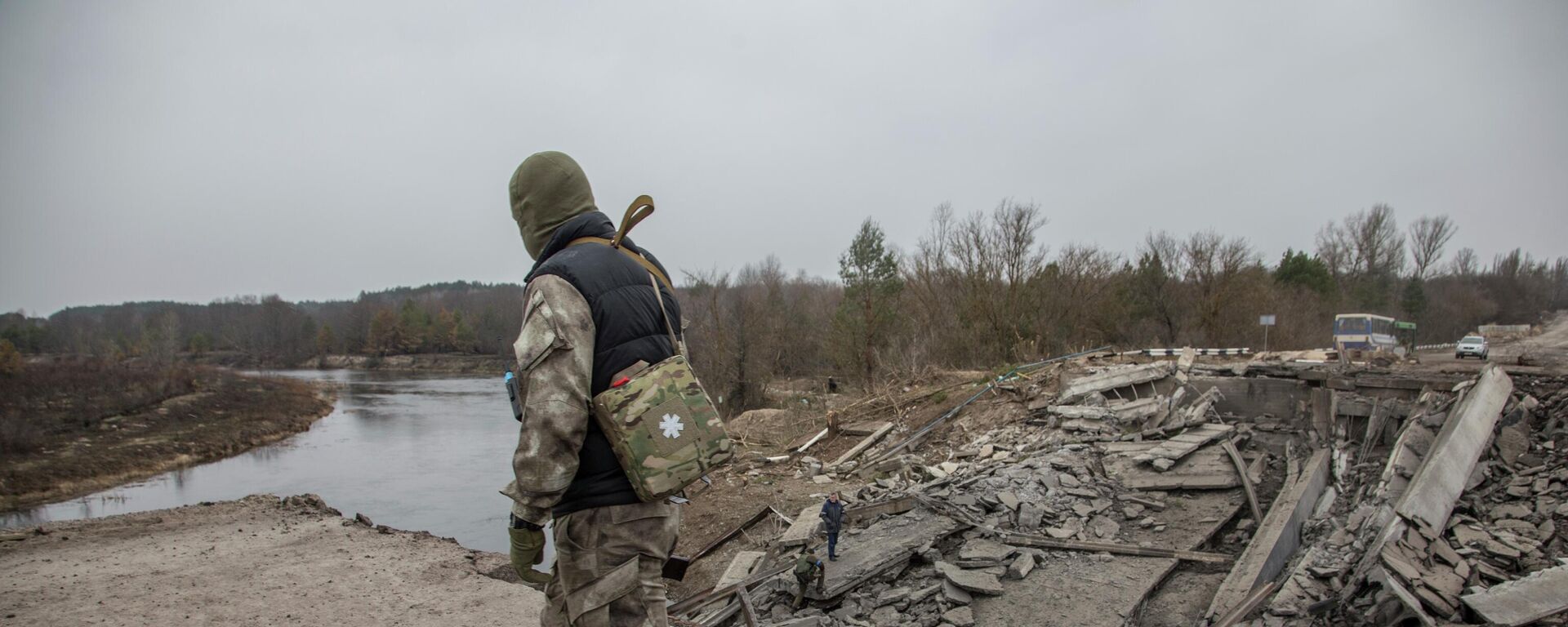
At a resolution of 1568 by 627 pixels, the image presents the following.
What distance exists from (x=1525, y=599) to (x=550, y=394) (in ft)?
14.0

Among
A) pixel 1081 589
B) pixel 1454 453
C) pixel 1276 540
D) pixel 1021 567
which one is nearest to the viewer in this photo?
pixel 1081 589

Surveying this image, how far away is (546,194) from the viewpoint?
6.85 ft

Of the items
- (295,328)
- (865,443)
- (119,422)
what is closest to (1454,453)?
(865,443)

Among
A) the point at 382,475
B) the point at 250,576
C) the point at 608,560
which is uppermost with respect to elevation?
the point at 608,560

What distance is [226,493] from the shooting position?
18.3 m

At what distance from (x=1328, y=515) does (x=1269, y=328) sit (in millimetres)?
22978

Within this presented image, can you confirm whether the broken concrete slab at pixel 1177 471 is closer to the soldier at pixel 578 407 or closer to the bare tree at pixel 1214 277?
the soldier at pixel 578 407

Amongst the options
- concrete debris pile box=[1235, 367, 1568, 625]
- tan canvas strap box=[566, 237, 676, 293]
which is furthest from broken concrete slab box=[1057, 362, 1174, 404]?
tan canvas strap box=[566, 237, 676, 293]

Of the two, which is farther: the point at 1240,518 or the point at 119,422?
the point at 119,422

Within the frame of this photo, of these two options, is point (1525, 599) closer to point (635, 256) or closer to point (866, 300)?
point (635, 256)

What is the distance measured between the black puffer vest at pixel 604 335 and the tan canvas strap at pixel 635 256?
1.3 inches

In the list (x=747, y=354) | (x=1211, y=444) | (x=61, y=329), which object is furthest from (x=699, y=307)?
(x=61, y=329)

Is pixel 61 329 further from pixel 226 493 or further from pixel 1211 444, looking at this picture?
pixel 1211 444

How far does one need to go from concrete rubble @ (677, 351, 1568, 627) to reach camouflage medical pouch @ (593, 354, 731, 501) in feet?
8.11
